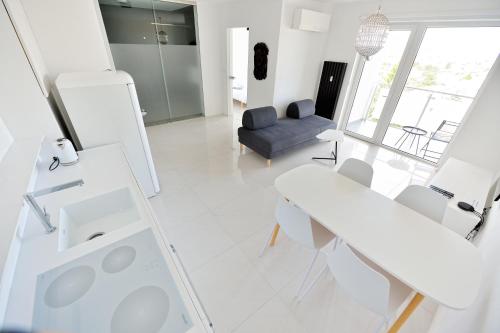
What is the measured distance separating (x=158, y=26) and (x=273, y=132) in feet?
10.1

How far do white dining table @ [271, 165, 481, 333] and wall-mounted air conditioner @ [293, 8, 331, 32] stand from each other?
3.15m

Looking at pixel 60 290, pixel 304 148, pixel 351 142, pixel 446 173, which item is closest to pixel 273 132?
pixel 304 148

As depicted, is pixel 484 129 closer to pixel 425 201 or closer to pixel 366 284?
pixel 425 201

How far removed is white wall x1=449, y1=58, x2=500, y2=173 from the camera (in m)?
2.68

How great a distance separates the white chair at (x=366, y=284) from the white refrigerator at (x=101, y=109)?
1563mm

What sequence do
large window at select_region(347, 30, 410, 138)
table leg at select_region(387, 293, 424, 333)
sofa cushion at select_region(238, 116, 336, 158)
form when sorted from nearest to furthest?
1. table leg at select_region(387, 293, 424, 333)
2. sofa cushion at select_region(238, 116, 336, 158)
3. large window at select_region(347, 30, 410, 138)

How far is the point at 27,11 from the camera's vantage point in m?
2.14

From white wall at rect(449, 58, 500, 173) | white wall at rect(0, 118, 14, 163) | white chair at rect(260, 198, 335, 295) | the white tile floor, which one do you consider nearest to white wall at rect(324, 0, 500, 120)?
white wall at rect(449, 58, 500, 173)

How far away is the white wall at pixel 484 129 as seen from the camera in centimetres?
268

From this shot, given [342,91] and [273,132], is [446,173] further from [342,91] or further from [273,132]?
[342,91]

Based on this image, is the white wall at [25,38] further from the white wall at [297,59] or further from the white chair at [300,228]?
the white wall at [297,59]

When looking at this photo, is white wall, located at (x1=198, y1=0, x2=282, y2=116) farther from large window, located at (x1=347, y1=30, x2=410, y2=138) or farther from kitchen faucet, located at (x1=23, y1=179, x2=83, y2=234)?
kitchen faucet, located at (x1=23, y1=179, x2=83, y2=234)

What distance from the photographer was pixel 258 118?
3447 mm

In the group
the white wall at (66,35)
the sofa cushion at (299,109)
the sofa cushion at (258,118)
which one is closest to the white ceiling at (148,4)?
the white wall at (66,35)
